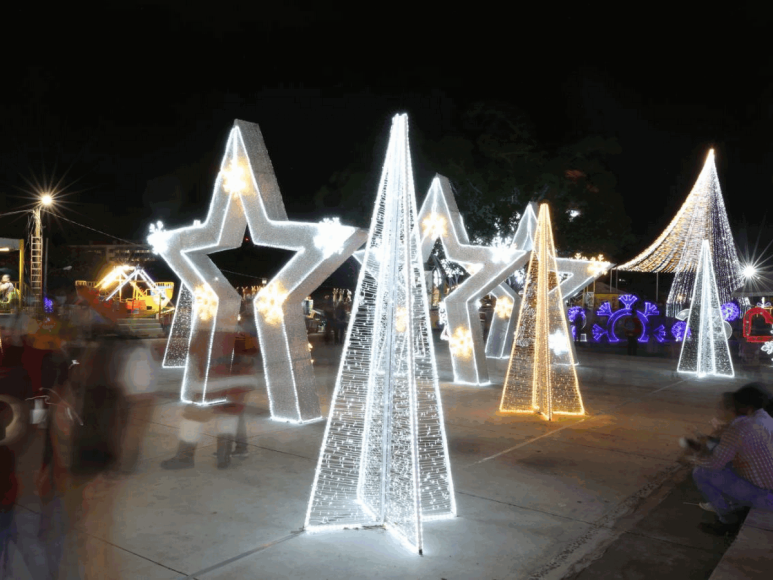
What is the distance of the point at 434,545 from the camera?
4309 millimetres

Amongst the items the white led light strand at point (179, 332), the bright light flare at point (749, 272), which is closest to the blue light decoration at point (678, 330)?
the bright light flare at point (749, 272)

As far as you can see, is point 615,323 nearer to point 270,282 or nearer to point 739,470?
point 270,282

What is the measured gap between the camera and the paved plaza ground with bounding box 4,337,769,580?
3.97 meters

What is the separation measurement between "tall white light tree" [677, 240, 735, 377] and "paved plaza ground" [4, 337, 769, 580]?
6.19 m

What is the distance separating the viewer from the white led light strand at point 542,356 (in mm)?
8461

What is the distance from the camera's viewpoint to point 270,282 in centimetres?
816

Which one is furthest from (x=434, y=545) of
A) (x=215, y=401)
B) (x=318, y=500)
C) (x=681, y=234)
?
(x=681, y=234)

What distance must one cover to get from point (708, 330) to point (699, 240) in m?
10.6

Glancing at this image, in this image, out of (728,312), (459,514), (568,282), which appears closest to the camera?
(459,514)

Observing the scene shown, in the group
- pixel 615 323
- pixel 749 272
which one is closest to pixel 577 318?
pixel 615 323

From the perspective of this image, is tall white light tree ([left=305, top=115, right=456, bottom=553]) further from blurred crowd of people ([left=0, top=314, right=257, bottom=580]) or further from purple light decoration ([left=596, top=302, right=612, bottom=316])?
purple light decoration ([left=596, top=302, right=612, bottom=316])

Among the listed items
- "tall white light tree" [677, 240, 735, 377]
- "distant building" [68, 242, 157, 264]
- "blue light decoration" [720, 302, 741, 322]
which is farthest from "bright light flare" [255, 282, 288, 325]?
"distant building" [68, 242, 157, 264]

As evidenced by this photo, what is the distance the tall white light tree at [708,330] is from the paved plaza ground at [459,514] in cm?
619

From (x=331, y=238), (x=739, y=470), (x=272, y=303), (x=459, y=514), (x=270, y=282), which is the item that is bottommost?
(x=459, y=514)
